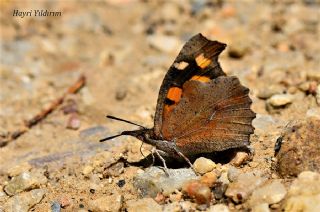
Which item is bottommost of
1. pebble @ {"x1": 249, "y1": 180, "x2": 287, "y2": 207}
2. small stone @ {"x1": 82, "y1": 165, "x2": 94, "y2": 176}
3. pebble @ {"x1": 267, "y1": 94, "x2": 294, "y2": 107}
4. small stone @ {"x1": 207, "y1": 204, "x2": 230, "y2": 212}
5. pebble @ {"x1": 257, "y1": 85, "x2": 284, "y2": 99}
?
small stone @ {"x1": 207, "y1": 204, "x2": 230, "y2": 212}

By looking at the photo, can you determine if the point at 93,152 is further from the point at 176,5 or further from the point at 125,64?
the point at 176,5

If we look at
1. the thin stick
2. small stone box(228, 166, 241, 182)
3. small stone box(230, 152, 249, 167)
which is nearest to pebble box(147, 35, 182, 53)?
the thin stick

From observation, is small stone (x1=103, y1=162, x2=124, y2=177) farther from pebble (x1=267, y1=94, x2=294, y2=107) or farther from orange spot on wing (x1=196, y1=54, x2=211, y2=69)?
pebble (x1=267, y1=94, x2=294, y2=107)

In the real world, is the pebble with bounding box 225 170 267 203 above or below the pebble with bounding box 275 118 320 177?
below

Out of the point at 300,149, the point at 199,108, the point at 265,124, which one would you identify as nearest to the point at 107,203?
the point at 199,108

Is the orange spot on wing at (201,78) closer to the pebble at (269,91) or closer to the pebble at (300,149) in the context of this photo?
the pebble at (300,149)

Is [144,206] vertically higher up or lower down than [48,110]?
lower down

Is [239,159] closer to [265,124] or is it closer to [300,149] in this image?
[300,149]
